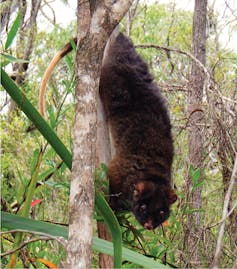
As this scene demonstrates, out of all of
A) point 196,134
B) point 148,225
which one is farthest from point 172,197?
point 196,134

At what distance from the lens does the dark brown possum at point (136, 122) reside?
3770mm

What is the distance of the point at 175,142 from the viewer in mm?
5004

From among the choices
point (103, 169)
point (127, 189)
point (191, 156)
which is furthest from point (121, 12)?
point (191, 156)

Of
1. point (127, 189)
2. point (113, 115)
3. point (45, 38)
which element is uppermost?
point (45, 38)

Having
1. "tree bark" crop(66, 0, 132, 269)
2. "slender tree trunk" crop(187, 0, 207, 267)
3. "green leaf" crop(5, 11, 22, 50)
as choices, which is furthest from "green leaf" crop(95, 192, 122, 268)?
"slender tree trunk" crop(187, 0, 207, 267)

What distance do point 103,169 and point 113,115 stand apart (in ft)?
3.93

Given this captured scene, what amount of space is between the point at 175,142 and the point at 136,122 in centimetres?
126

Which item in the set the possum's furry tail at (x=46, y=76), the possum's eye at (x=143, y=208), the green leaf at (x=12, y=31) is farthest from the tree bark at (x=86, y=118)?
the possum's eye at (x=143, y=208)

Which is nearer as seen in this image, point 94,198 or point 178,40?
point 94,198

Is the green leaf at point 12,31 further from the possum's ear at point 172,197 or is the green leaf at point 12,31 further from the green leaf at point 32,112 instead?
the possum's ear at point 172,197

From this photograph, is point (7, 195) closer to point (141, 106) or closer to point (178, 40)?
point (141, 106)

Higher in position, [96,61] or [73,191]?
[96,61]

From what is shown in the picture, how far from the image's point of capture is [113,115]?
3832 millimetres

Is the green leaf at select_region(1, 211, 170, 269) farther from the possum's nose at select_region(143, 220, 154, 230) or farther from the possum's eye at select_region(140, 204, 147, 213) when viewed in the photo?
the possum's eye at select_region(140, 204, 147, 213)
